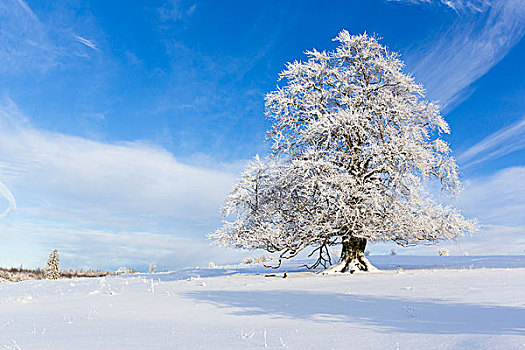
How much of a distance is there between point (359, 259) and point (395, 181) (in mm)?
3367

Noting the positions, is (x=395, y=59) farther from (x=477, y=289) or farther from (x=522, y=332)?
(x=522, y=332)

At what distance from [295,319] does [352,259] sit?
373 inches

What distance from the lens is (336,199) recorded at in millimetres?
13320

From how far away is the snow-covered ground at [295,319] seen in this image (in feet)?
14.4

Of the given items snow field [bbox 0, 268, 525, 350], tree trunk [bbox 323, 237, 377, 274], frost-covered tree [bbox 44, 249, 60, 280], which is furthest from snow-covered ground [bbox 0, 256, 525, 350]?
frost-covered tree [bbox 44, 249, 60, 280]

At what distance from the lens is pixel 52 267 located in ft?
96.6

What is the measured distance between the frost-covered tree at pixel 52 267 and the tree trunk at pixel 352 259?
2374cm

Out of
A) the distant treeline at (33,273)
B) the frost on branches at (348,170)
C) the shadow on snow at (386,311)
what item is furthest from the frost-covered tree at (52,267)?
the shadow on snow at (386,311)

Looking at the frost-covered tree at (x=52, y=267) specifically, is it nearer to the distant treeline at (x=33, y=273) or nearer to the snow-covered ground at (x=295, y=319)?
the distant treeline at (x=33, y=273)

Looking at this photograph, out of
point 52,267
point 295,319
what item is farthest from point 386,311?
point 52,267

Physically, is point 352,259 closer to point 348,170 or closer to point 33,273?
point 348,170

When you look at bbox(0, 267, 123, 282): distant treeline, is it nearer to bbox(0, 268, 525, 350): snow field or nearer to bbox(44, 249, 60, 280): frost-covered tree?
bbox(44, 249, 60, 280): frost-covered tree

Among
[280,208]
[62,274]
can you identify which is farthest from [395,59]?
[62,274]

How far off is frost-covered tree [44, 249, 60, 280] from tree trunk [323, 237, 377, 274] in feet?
77.9
